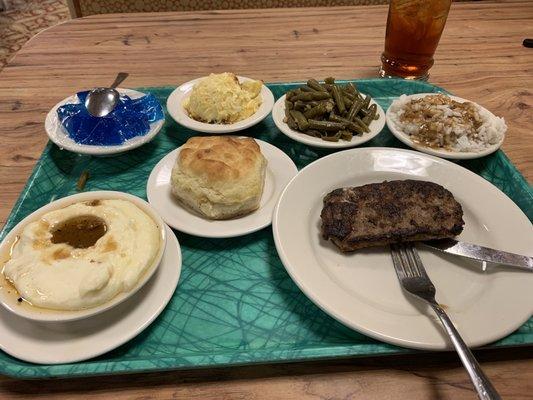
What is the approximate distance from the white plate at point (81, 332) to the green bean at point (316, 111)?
129 cm

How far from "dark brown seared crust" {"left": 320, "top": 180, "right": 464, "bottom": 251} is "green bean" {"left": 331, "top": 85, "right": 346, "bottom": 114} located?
683mm

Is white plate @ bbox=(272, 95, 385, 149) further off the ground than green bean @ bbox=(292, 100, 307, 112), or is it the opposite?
green bean @ bbox=(292, 100, 307, 112)

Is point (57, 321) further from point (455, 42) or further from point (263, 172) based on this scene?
point (455, 42)

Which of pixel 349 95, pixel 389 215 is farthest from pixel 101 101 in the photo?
pixel 389 215

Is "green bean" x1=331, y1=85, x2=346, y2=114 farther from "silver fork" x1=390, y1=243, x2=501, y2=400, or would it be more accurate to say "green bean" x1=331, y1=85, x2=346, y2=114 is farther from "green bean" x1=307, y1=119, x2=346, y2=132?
"silver fork" x1=390, y1=243, x2=501, y2=400

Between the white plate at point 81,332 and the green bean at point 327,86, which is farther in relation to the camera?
the green bean at point 327,86

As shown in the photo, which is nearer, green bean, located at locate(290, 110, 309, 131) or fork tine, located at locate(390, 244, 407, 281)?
fork tine, located at locate(390, 244, 407, 281)

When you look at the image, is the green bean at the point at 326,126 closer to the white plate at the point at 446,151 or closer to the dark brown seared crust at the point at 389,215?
the white plate at the point at 446,151

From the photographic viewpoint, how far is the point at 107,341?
4.41ft

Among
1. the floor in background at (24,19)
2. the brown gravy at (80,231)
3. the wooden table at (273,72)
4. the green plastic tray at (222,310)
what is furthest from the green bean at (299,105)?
the floor in background at (24,19)

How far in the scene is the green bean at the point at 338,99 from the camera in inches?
90.9

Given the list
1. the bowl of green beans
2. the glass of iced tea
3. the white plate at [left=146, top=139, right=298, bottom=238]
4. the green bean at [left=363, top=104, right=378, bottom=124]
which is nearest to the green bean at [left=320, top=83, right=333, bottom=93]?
the bowl of green beans

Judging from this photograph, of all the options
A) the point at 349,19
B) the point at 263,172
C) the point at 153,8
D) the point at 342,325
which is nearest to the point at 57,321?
the point at 342,325

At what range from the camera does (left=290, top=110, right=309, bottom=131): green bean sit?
224 cm
